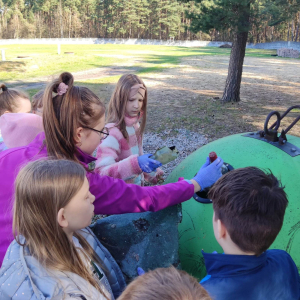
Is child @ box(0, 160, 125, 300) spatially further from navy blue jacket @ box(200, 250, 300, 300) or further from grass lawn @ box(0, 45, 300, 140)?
grass lawn @ box(0, 45, 300, 140)

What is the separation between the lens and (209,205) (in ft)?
7.10

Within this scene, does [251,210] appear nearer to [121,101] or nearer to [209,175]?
[209,175]

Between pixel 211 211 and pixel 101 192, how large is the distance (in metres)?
0.73

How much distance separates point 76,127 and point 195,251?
1.08 meters

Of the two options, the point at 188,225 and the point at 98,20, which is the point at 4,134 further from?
the point at 98,20

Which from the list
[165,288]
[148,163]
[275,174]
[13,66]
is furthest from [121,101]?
[13,66]

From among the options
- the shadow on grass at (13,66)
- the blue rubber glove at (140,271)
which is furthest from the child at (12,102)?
Result: the shadow on grass at (13,66)

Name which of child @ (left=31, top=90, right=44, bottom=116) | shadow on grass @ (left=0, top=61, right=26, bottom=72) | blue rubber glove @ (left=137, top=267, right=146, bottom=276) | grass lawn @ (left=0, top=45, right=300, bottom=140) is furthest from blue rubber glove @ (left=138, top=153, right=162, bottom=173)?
shadow on grass @ (left=0, top=61, right=26, bottom=72)

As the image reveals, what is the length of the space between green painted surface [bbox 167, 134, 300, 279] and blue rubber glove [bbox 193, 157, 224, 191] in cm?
18

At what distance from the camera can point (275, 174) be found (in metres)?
2.11

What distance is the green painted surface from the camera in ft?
6.36

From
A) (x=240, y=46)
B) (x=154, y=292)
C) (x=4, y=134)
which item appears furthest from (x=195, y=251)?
(x=240, y=46)

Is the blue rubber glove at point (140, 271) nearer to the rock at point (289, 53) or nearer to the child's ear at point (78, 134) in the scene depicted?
the child's ear at point (78, 134)

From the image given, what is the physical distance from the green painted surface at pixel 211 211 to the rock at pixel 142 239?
183 millimetres
